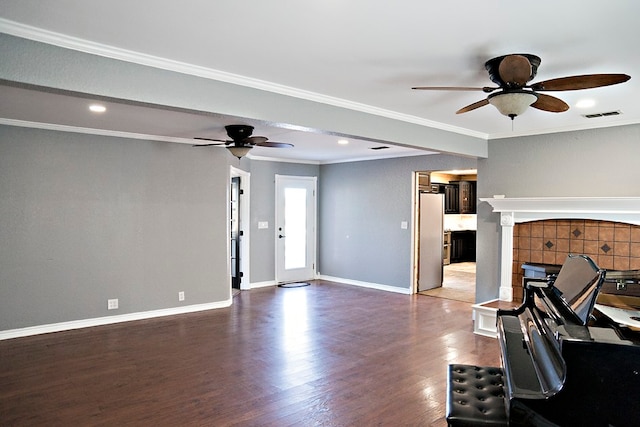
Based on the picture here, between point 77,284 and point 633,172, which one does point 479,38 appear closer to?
point 633,172

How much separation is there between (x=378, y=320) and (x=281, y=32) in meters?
4.26

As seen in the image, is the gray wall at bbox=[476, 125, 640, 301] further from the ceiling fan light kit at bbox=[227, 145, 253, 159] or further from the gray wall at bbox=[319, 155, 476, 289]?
the ceiling fan light kit at bbox=[227, 145, 253, 159]

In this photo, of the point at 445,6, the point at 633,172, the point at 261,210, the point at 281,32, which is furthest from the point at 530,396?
the point at 261,210

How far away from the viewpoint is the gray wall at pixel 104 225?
4953mm

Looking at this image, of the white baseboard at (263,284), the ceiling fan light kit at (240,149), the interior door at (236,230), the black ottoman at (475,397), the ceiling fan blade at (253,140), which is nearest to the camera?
the black ottoman at (475,397)

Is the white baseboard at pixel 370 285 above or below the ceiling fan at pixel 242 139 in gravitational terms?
below

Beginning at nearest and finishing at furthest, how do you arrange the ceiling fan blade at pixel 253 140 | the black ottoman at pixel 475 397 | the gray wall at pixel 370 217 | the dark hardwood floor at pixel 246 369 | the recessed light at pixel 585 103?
1. the black ottoman at pixel 475 397
2. the dark hardwood floor at pixel 246 369
3. the recessed light at pixel 585 103
4. the ceiling fan blade at pixel 253 140
5. the gray wall at pixel 370 217

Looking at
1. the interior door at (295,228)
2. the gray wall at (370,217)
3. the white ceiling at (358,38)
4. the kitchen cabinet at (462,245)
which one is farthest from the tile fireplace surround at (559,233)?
the kitchen cabinet at (462,245)

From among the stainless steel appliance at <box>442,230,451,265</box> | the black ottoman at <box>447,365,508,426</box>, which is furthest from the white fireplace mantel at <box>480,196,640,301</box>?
the stainless steel appliance at <box>442,230,451,265</box>

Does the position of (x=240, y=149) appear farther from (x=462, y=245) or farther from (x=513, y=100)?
(x=462, y=245)

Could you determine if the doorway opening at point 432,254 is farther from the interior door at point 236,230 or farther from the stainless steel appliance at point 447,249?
the interior door at point 236,230

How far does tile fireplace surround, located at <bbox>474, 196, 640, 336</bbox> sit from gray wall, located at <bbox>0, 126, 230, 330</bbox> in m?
3.84

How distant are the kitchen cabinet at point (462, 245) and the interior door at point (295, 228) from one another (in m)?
4.48

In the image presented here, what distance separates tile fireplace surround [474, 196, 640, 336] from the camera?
4.72 meters
